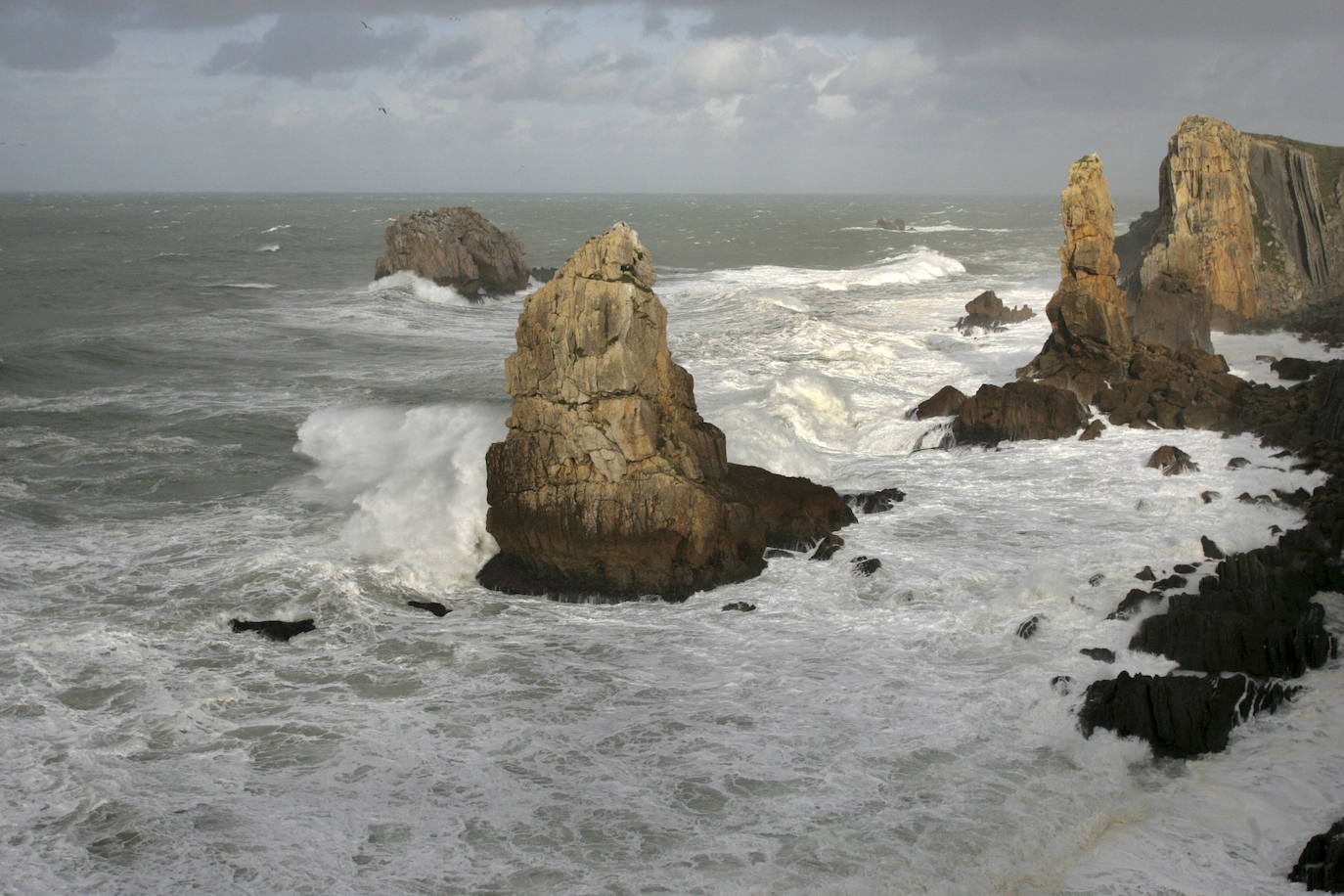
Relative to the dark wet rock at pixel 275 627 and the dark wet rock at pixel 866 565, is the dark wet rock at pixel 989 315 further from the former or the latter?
the dark wet rock at pixel 275 627

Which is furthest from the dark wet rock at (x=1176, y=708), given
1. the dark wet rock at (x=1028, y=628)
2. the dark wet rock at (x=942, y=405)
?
the dark wet rock at (x=942, y=405)

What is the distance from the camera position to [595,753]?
11.9 metres

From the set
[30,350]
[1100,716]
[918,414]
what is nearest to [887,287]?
[918,414]

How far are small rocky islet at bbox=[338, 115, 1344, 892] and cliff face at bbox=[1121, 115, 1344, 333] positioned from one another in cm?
18

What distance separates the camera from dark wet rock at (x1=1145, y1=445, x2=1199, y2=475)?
20281 millimetres

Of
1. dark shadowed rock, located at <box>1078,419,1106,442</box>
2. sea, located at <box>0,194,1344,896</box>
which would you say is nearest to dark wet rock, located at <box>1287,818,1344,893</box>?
sea, located at <box>0,194,1344,896</box>

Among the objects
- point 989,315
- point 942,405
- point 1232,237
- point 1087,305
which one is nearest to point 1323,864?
point 942,405

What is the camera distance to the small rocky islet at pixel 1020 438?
12.7 meters

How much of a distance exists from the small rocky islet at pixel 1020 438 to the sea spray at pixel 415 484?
0.92 m

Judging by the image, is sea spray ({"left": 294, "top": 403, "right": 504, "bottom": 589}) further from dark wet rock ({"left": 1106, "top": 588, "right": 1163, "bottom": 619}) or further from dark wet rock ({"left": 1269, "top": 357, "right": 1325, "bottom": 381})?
dark wet rock ({"left": 1269, "top": 357, "right": 1325, "bottom": 381})

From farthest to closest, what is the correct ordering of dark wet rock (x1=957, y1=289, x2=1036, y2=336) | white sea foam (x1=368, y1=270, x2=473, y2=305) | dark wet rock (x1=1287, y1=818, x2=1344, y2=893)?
white sea foam (x1=368, y1=270, x2=473, y2=305) < dark wet rock (x1=957, y1=289, x2=1036, y2=336) < dark wet rock (x1=1287, y1=818, x2=1344, y2=893)

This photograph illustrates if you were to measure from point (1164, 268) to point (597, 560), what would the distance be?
71.6ft

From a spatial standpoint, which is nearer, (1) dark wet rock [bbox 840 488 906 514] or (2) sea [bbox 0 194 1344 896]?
(2) sea [bbox 0 194 1344 896]

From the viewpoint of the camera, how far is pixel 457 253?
166 ft
